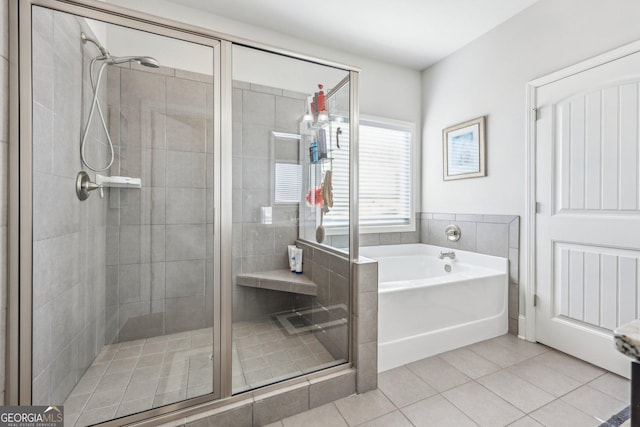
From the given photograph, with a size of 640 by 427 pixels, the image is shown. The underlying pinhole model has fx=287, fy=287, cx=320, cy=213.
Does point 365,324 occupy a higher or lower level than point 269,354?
higher

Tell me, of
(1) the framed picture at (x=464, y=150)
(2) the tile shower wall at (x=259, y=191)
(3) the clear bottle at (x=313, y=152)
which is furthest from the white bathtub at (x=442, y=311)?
(3) the clear bottle at (x=313, y=152)

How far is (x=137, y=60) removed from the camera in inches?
58.4

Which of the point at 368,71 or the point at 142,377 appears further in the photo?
the point at 368,71

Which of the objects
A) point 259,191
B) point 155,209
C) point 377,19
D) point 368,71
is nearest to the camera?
point 155,209

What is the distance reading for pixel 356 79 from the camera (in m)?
1.74

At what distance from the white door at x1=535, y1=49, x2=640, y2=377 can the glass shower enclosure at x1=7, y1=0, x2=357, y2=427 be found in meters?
1.56

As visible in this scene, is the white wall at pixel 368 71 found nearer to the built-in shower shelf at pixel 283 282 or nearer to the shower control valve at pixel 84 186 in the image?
the shower control valve at pixel 84 186

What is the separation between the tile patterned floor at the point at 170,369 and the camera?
133 centimetres

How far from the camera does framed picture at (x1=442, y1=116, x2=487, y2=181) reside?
2.62 meters

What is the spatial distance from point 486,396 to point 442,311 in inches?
22.7

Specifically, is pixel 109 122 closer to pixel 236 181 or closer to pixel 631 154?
pixel 236 181

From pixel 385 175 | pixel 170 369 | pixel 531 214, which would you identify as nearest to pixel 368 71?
pixel 385 175

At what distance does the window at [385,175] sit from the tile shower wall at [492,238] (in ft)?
1.40

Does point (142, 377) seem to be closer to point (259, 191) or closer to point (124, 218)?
point (124, 218)
